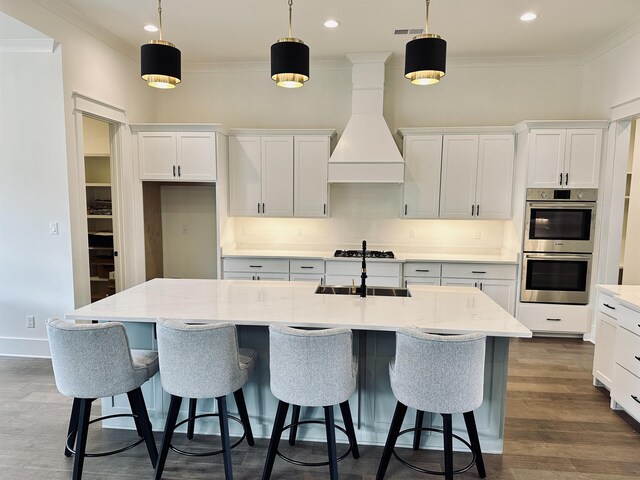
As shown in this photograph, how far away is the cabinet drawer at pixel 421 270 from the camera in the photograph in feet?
15.0

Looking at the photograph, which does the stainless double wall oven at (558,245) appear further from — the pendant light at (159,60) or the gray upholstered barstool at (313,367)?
the pendant light at (159,60)

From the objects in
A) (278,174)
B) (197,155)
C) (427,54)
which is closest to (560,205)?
(427,54)

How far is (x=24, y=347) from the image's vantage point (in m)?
3.89

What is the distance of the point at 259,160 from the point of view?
4828 mm

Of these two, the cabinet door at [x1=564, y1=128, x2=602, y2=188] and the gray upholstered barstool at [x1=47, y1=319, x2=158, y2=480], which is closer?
the gray upholstered barstool at [x1=47, y1=319, x2=158, y2=480]

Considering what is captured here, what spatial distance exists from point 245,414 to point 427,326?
1.21m

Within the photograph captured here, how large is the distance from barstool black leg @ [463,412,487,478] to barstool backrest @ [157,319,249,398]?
1255 mm

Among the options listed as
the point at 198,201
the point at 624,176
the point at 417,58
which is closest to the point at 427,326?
the point at 417,58

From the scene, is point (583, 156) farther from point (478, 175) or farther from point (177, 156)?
point (177, 156)

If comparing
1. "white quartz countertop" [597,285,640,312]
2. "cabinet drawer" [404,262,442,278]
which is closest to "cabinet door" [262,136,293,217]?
"cabinet drawer" [404,262,442,278]

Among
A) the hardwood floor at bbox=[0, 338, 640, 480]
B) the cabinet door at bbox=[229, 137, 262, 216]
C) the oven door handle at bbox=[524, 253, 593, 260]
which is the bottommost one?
the hardwood floor at bbox=[0, 338, 640, 480]

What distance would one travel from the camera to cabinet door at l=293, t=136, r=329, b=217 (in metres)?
4.74

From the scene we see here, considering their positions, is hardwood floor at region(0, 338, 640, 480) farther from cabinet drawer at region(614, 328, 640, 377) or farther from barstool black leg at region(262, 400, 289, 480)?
cabinet drawer at region(614, 328, 640, 377)

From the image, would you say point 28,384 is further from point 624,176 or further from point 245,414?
A: point 624,176
